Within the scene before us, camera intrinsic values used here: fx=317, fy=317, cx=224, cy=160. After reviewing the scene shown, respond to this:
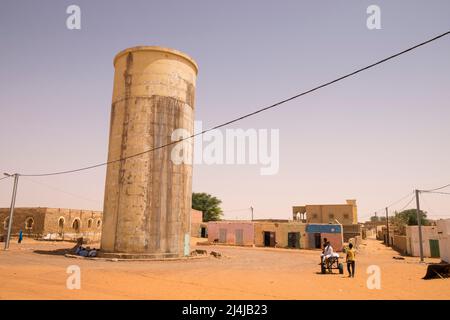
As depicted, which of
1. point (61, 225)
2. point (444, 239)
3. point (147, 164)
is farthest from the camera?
point (61, 225)

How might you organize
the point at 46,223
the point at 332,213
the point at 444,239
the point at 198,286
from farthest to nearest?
the point at 332,213 < the point at 46,223 < the point at 444,239 < the point at 198,286

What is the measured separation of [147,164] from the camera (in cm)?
2188

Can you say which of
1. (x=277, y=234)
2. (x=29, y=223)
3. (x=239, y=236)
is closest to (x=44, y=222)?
(x=29, y=223)

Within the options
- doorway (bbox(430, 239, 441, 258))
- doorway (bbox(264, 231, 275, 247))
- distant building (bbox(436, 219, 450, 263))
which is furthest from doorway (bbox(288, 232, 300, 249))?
distant building (bbox(436, 219, 450, 263))

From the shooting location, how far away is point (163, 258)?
21.0 metres

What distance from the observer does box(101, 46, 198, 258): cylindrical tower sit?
21203mm

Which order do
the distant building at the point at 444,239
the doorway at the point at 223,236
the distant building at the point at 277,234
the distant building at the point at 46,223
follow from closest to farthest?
the distant building at the point at 444,239, the distant building at the point at 277,234, the distant building at the point at 46,223, the doorway at the point at 223,236

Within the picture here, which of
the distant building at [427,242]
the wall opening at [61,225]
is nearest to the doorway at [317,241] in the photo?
the distant building at [427,242]

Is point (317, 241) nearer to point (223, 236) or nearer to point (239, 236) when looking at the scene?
point (239, 236)

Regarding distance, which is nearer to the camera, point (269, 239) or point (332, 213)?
point (269, 239)

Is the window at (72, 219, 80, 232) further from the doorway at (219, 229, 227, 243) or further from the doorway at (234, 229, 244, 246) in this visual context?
the doorway at (234, 229, 244, 246)

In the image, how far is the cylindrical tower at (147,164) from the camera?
21.2 metres

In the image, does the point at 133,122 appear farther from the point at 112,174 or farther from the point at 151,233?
the point at 151,233

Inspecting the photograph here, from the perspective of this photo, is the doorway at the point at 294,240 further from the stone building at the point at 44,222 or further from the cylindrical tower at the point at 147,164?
the stone building at the point at 44,222
